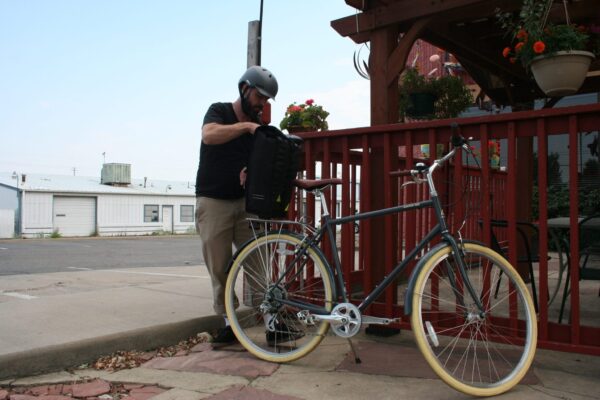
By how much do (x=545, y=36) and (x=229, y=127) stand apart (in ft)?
6.98

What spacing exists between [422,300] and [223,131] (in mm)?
1464

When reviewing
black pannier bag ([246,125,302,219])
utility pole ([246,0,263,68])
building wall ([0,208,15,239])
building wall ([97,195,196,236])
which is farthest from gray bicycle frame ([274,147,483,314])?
building wall ([97,195,196,236])

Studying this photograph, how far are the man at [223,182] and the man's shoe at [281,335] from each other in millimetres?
313

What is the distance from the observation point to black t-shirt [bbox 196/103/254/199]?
3.30m

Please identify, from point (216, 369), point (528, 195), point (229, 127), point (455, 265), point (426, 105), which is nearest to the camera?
point (455, 265)

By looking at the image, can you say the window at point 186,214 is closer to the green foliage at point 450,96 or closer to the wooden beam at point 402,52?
the green foliage at point 450,96

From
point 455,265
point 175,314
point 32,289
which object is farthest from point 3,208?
point 455,265

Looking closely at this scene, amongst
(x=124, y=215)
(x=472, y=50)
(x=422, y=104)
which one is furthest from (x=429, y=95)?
(x=124, y=215)

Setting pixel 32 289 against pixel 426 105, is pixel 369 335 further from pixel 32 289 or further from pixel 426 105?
pixel 32 289

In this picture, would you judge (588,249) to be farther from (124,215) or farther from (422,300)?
(124,215)

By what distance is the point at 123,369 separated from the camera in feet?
9.70

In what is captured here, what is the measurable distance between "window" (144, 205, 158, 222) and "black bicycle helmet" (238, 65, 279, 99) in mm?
33394

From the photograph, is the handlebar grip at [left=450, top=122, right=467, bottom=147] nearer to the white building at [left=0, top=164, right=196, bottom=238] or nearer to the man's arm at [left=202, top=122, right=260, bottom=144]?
the man's arm at [left=202, top=122, right=260, bottom=144]

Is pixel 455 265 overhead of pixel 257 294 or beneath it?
overhead
